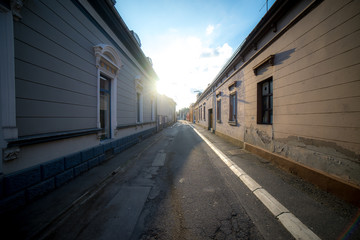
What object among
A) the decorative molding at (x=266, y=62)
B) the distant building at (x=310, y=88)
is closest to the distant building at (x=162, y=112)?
the decorative molding at (x=266, y=62)

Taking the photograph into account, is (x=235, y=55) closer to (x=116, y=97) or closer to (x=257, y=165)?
(x=257, y=165)

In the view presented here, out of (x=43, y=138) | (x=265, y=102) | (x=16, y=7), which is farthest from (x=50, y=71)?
(x=265, y=102)

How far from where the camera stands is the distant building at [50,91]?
2.02 metres

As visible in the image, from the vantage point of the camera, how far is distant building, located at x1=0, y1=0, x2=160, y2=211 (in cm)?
202

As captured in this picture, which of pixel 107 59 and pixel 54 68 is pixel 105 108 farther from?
pixel 54 68

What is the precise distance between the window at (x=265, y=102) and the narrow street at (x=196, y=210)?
2181mm

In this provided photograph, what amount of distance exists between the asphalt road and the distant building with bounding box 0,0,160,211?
1.12 meters

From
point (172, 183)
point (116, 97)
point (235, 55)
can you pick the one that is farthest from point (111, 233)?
point (235, 55)

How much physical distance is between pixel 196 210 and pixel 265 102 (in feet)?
15.7

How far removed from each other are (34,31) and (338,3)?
244 inches

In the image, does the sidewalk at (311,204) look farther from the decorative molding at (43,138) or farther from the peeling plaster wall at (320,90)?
the decorative molding at (43,138)

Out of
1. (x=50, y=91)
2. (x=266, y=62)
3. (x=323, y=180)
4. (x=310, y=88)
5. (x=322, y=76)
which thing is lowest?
(x=323, y=180)

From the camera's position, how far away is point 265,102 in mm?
4824

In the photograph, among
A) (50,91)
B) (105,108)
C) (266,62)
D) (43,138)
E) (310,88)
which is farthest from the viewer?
(105,108)
